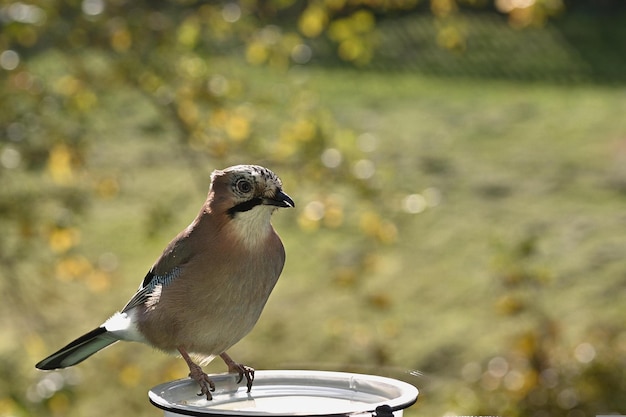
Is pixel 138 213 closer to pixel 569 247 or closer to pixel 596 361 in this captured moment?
pixel 569 247

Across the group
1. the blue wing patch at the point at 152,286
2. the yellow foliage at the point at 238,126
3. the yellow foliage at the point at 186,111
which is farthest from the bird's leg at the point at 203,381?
the yellow foliage at the point at 186,111

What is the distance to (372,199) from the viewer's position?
5.61 m

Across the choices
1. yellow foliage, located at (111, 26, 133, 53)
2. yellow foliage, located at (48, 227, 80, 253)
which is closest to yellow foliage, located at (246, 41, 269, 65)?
yellow foliage, located at (111, 26, 133, 53)

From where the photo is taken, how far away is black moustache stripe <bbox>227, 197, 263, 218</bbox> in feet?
8.20

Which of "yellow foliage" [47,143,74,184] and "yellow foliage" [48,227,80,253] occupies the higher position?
"yellow foliage" [47,143,74,184]

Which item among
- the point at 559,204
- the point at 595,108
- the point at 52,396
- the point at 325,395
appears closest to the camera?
the point at 325,395

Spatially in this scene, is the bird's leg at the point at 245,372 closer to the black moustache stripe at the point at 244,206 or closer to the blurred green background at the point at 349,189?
the blurred green background at the point at 349,189

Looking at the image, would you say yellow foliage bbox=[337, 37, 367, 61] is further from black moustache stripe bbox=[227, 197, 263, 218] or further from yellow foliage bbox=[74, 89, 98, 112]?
black moustache stripe bbox=[227, 197, 263, 218]

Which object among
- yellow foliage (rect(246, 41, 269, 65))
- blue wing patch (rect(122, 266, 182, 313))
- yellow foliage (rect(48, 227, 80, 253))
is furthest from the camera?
yellow foliage (rect(246, 41, 269, 65))

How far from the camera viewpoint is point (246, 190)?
250 centimetres

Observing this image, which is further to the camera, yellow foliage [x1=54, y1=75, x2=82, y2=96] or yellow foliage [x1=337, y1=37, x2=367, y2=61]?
yellow foliage [x1=54, y1=75, x2=82, y2=96]

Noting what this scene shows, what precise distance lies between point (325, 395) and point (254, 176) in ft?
1.70

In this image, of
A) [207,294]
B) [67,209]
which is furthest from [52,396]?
[207,294]

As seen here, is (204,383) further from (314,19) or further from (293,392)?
(314,19)
